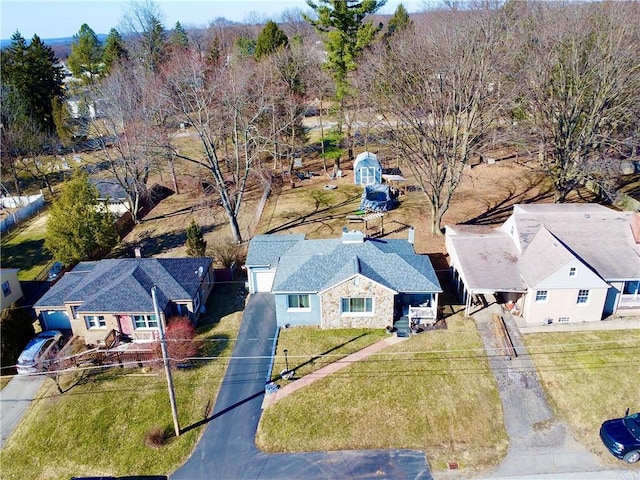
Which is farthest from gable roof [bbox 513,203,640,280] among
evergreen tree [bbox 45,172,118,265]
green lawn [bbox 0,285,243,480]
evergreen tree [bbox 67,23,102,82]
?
evergreen tree [bbox 67,23,102,82]

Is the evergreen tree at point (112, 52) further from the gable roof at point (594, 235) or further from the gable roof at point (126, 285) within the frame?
the gable roof at point (594, 235)

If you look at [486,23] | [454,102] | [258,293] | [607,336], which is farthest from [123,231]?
[607,336]

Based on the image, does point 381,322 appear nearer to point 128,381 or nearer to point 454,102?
point 128,381

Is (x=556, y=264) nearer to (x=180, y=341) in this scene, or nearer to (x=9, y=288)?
(x=180, y=341)

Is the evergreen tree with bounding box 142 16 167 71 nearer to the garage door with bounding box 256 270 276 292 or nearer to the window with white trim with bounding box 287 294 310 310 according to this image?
the garage door with bounding box 256 270 276 292

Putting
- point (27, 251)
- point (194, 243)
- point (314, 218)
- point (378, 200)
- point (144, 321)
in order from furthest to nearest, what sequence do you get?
point (378, 200)
point (314, 218)
point (27, 251)
point (194, 243)
point (144, 321)

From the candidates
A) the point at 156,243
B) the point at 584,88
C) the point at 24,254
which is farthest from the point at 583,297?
the point at 24,254
